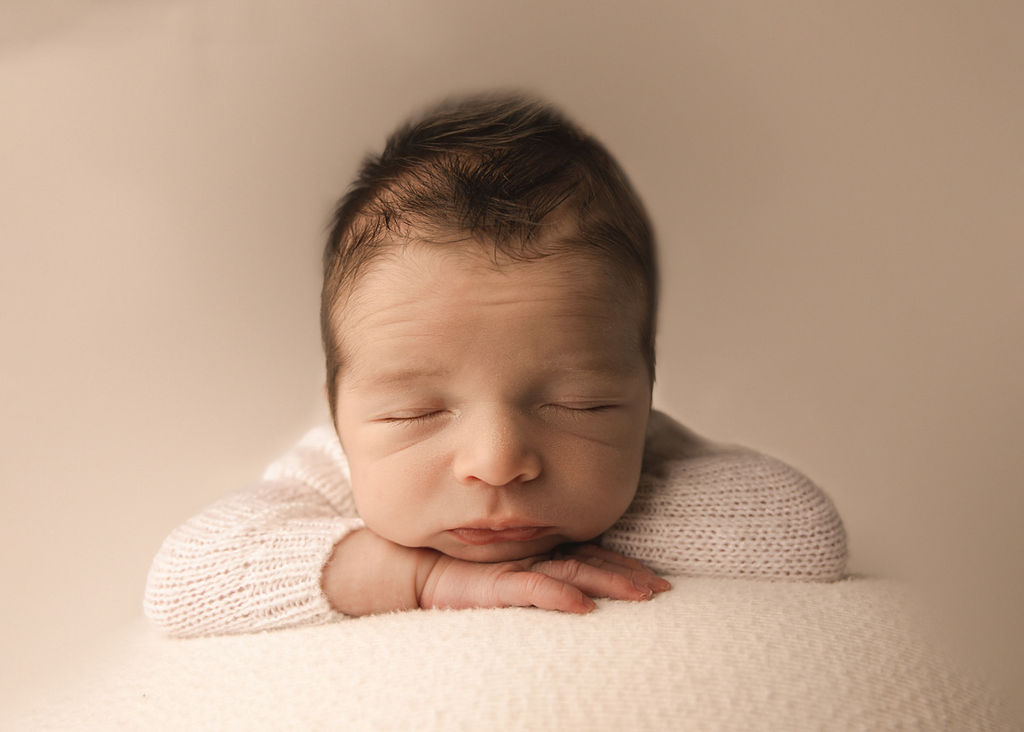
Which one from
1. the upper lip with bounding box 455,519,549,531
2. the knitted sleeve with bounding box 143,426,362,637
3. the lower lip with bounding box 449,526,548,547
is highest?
the upper lip with bounding box 455,519,549,531

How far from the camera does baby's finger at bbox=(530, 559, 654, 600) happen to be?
1077 mm

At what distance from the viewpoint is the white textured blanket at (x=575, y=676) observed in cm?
85

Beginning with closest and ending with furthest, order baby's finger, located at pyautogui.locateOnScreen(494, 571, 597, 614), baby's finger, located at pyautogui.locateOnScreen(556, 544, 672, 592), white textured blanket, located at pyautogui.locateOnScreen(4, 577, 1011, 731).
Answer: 1. white textured blanket, located at pyautogui.locateOnScreen(4, 577, 1011, 731)
2. baby's finger, located at pyautogui.locateOnScreen(494, 571, 597, 614)
3. baby's finger, located at pyautogui.locateOnScreen(556, 544, 672, 592)

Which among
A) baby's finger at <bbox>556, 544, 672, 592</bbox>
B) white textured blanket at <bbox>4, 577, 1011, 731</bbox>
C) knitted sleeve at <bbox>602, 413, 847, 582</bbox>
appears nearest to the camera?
white textured blanket at <bbox>4, 577, 1011, 731</bbox>

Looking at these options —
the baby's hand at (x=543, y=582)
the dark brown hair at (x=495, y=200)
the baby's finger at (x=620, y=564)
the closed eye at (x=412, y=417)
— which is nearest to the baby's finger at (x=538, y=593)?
the baby's hand at (x=543, y=582)

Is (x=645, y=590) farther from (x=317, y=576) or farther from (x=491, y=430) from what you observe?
(x=317, y=576)

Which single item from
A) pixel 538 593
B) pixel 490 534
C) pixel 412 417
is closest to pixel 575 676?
pixel 538 593

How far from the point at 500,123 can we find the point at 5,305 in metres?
1.09

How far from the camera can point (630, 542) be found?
1271 millimetres

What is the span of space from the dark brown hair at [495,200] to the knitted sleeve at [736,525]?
0.63 feet

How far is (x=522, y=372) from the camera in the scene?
3.52ft

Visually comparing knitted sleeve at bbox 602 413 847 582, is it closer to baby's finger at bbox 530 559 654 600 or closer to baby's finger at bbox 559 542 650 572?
baby's finger at bbox 559 542 650 572

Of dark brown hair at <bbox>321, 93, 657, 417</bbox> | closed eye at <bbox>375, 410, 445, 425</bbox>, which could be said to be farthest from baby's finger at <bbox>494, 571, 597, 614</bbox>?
dark brown hair at <bbox>321, 93, 657, 417</bbox>

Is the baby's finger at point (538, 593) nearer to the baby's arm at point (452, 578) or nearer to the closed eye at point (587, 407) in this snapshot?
the baby's arm at point (452, 578)
